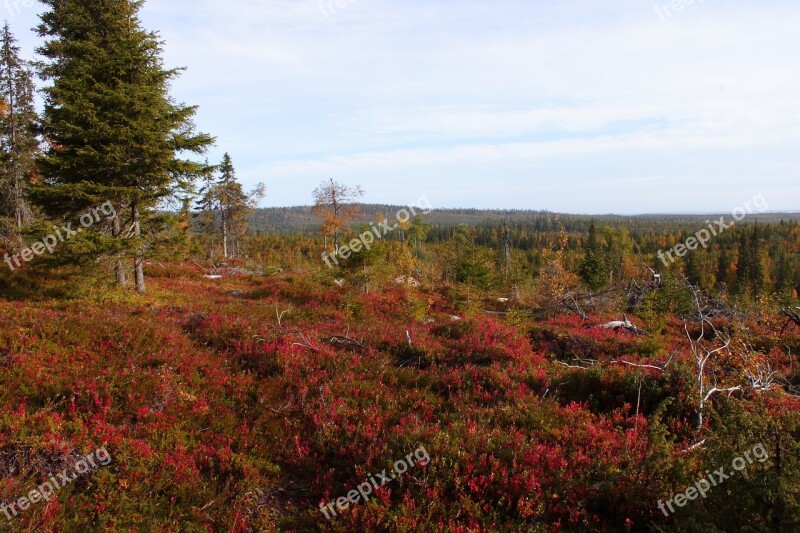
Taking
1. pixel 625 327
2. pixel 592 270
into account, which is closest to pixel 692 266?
pixel 592 270

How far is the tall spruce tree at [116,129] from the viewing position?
1296 cm

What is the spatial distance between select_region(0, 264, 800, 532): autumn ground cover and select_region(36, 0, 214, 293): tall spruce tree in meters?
3.82

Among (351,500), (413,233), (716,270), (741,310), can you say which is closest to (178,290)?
(351,500)

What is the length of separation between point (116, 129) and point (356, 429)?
12470 millimetres

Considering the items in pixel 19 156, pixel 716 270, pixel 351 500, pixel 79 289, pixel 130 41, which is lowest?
pixel 716 270

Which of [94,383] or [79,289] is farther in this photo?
[79,289]

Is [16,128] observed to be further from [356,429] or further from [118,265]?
[356,429]

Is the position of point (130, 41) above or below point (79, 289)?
above

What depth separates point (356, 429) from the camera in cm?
703

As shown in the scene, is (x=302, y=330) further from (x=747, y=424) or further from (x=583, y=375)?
(x=747, y=424)

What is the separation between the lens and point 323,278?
72.3 feet

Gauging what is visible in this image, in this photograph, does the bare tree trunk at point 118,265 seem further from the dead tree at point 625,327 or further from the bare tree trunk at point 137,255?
the dead tree at point 625,327

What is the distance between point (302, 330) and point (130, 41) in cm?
1115

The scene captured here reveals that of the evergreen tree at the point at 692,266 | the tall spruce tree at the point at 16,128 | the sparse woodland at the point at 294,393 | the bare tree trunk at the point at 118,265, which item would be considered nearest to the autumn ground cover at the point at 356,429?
the sparse woodland at the point at 294,393
